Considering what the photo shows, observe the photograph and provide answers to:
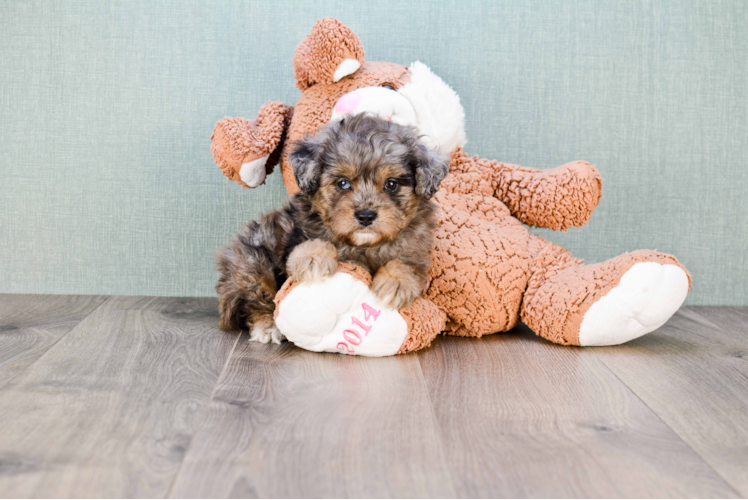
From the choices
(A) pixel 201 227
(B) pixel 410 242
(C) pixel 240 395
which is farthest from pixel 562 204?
(A) pixel 201 227

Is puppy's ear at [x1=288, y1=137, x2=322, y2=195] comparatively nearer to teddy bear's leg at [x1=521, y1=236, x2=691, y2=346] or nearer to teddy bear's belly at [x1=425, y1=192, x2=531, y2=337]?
teddy bear's belly at [x1=425, y1=192, x2=531, y2=337]

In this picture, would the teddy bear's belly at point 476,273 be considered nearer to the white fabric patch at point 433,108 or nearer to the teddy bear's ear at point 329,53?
the white fabric patch at point 433,108

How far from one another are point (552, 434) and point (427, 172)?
0.87 m

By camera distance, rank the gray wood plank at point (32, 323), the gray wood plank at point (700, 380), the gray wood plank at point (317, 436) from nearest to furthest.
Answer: the gray wood plank at point (317, 436)
the gray wood plank at point (700, 380)
the gray wood plank at point (32, 323)

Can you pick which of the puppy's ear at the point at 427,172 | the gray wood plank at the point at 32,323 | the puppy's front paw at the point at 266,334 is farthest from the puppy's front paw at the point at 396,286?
the gray wood plank at the point at 32,323

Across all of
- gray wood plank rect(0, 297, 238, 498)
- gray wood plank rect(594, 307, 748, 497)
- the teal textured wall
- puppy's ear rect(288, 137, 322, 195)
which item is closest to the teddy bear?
gray wood plank rect(594, 307, 748, 497)

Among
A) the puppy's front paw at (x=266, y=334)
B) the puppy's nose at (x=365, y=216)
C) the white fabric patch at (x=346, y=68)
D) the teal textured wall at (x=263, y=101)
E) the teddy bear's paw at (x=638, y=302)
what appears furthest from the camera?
the teal textured wall at (x=263, y=101)

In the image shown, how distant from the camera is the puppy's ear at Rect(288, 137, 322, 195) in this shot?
6.38 feet

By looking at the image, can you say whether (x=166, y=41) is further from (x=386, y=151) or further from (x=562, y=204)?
(x=562, y=204)

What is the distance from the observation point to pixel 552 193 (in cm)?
240

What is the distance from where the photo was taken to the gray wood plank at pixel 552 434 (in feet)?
4.00

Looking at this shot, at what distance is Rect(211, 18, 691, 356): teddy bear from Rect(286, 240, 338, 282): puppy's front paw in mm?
30

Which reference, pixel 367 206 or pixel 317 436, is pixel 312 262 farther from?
pixel 317 436

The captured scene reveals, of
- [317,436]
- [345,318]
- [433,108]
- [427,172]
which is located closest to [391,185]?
[427,172]
